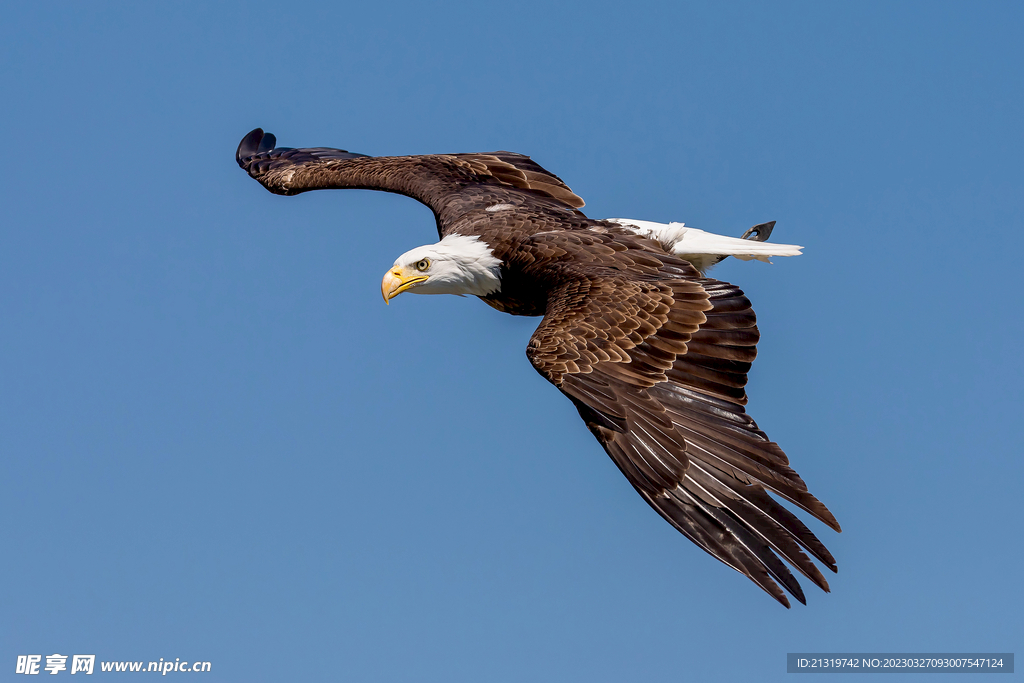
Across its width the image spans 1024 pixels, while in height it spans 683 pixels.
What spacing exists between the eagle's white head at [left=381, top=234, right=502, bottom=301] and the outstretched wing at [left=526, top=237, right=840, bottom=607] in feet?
3.68

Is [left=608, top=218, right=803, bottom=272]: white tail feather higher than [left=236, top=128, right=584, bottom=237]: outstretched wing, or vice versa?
[left=236, top=128, right=584, bottom=237]: outstretched wing

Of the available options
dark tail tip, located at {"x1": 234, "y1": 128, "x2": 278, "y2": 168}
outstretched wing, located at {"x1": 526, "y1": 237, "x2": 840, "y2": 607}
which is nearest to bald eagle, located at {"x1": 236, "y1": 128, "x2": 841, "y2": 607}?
outstretched wing, located at {"x1": 526, "y1": 237, "x2": 840, "y2": 607}

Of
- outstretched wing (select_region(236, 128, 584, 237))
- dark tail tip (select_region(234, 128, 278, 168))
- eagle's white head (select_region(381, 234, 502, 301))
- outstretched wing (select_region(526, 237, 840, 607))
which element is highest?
dark tail tip (select_region(234, 128, 278, 168))

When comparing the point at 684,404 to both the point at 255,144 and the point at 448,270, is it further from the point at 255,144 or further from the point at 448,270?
the point at 255,144

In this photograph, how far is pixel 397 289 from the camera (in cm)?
1007

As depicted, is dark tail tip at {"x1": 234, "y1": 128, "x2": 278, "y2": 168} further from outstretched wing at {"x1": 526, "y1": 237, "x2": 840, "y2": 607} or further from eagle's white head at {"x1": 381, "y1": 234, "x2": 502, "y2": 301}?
outstretched wing at {"x1": 526, "y1": 237, "x2": 840, "y2": 607}

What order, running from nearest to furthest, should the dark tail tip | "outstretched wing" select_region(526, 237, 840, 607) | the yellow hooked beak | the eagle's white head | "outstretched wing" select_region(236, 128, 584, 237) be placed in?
"outstretched wing" select_region(526, 237, 840, 607)
the eagle's white head
the yellow hooked beak
"outstretched wing" select_region(236, 128, 584, 237)
the dark tail tip

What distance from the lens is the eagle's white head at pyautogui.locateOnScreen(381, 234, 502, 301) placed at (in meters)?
9.71

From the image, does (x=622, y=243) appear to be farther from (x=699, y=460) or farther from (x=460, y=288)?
(x=699, y=460)

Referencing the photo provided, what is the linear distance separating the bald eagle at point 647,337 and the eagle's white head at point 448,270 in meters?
0.01

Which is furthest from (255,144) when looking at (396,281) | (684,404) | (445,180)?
(684,404)

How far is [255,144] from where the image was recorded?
14070mm

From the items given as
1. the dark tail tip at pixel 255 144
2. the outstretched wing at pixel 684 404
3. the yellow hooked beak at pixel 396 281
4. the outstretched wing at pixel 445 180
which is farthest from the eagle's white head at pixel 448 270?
the dark tail tip at pixel 255 144

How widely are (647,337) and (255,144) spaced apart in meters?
7.62
